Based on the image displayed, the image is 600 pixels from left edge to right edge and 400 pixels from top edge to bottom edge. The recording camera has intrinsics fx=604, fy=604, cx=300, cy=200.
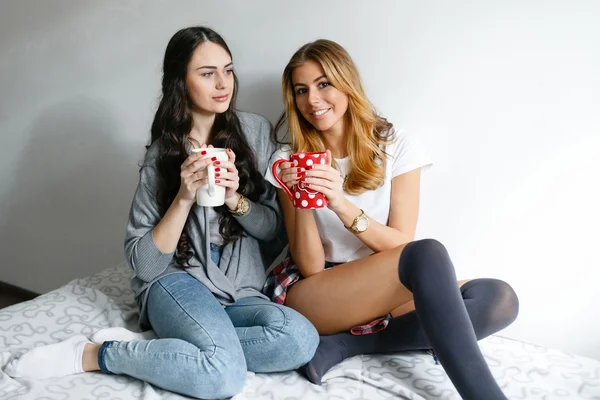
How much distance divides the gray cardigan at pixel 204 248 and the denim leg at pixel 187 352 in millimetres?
85

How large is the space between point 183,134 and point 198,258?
346mm

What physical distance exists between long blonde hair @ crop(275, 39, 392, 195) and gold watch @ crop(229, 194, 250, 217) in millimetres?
215

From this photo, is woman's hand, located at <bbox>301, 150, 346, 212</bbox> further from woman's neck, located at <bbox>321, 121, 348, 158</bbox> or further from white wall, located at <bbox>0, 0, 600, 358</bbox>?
white wall, located at <bbox>0, 0, 600, 358</bbox>

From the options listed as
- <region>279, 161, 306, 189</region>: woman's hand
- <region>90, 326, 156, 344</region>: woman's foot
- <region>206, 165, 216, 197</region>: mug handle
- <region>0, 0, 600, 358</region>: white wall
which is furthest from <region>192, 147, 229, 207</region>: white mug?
<region>0, 0, 600, 358</region>: white wall

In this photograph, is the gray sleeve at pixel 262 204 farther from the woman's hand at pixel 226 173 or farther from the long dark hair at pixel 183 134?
the woman's hand at pixel 226 173

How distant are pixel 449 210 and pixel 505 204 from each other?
0.16 m

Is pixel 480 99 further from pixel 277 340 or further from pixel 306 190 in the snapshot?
pixel 277 340

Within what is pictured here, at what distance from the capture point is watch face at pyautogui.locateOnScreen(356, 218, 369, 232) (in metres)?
1.50

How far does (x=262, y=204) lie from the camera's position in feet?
5.79

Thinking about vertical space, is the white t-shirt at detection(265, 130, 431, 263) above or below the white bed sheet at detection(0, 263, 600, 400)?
above

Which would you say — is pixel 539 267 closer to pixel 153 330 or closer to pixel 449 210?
pixel 449 210

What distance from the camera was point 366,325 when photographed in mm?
1576

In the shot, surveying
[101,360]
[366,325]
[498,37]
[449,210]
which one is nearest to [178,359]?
[101,360]

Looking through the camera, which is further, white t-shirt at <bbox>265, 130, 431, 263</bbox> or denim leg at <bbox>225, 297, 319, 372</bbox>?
white t-shirt at <bbox>265, 130, 431, 263</bbox>
